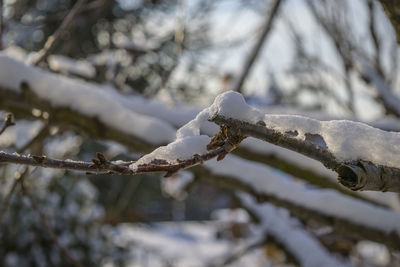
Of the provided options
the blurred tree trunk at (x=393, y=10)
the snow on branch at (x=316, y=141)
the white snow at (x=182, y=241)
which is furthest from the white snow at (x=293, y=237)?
the white snow at (x=182, y=241)

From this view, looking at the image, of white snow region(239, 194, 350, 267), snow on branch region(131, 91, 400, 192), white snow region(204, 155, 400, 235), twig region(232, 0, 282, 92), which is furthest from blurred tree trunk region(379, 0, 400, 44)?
white snow region(239, 194, 350, 267)

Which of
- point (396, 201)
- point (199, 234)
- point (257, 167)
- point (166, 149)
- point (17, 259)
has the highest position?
point (166, 149)

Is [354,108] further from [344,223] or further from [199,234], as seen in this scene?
[199,234]

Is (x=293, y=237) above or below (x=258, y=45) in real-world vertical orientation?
below

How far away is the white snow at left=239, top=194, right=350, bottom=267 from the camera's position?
1.98 metres

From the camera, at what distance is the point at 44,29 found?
5547mm

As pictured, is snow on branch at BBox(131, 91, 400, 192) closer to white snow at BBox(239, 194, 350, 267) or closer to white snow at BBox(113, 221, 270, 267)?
white snow at BBox(239, 194, 350, 267)

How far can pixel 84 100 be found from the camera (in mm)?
1355

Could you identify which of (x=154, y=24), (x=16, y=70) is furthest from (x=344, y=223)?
(x=154, y=24)

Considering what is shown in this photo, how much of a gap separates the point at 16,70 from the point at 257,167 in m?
0.94

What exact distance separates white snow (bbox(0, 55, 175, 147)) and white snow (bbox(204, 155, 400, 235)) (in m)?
0.23

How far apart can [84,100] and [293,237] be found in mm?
1377

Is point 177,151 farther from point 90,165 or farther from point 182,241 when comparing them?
point 182,241

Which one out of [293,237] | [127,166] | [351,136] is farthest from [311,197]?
[127,166]
